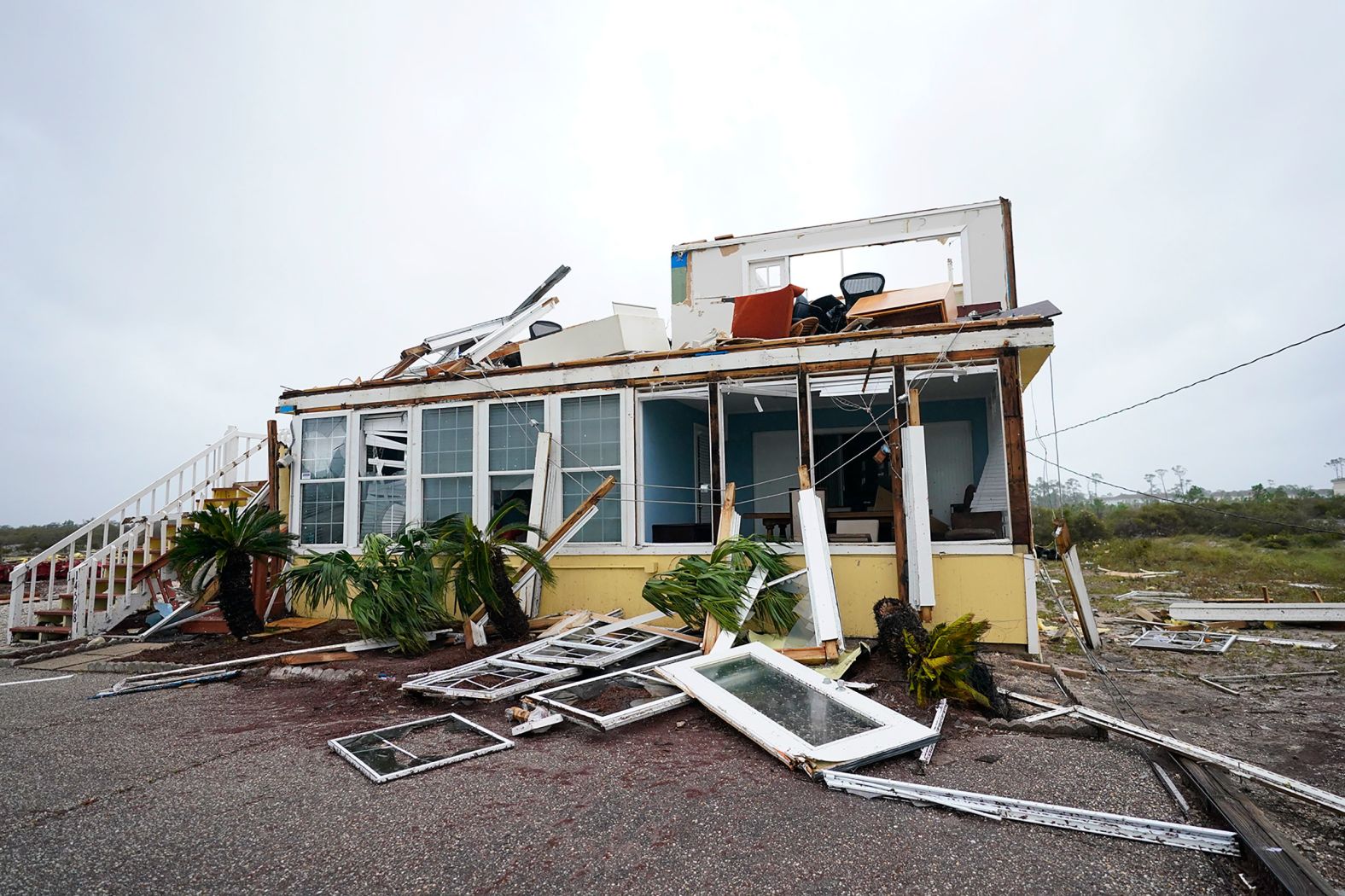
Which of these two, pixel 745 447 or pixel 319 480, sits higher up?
pixel 745 447

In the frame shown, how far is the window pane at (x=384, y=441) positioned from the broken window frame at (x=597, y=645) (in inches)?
142

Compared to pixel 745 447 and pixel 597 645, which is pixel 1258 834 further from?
pixel 745 447

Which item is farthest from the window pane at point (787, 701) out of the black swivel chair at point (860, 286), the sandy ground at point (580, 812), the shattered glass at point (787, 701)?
the black swivel chair at point (860, 286)

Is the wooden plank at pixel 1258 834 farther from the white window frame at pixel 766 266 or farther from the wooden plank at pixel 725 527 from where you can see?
the white window frame at pixel 766 266

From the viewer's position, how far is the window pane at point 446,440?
27.1ft

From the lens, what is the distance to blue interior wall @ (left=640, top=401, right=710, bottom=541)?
7820 mm

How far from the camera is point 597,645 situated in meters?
6.02

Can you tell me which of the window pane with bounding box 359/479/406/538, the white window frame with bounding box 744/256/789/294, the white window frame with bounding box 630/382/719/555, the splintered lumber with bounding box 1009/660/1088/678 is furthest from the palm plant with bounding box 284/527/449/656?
the white window frame with bounding box 744/256/789/294

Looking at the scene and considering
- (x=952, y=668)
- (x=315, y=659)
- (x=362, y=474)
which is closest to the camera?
(x=952, y=668)

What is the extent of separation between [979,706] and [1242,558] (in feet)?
49.8

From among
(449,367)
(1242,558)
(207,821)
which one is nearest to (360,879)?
(207,821)

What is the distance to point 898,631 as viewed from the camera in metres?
5.41

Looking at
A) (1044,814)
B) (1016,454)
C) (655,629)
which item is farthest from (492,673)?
(1016,454)

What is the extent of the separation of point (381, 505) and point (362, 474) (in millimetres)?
464
